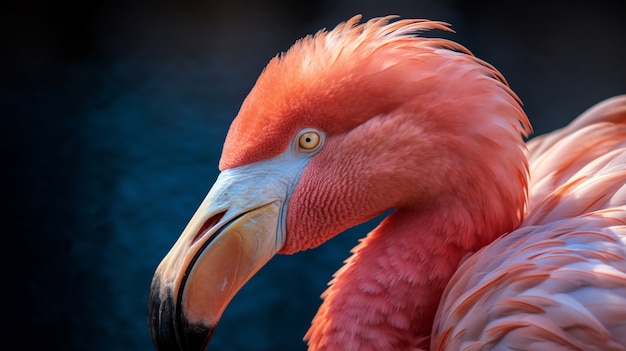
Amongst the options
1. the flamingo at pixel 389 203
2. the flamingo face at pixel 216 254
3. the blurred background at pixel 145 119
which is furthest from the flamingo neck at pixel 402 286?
the blurred background at pixel 145 119

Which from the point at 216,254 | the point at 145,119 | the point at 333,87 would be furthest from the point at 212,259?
the point at 145,119

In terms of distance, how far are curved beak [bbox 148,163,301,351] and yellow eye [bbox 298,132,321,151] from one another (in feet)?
0.34

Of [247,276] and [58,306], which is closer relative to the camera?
[247,276]

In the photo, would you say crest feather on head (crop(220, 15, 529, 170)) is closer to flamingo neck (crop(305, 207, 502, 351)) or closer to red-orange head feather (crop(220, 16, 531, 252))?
red-orange head feather (crop(220, 16, 531, 252))

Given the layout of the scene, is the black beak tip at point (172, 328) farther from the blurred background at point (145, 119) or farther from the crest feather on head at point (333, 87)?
the blurred background at point (145, 119)

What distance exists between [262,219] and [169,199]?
155cm

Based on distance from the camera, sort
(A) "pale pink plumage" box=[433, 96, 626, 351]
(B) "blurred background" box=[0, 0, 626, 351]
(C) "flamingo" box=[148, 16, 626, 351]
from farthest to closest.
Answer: (B) "blurred background" box=[0, 0, 626, 351] < (C) "flamingo" box=[148, 16, 626, 351] < (A) "pale pink plumage" box=[433, 96, 626, 351]

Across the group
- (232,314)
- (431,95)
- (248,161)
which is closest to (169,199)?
(232,314)

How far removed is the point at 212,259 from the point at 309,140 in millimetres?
324

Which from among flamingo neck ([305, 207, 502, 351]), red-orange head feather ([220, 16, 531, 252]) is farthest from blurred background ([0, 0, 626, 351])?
red-orange head feather ([220, 16, 531, 252])

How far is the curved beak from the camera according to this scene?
4.03 feet

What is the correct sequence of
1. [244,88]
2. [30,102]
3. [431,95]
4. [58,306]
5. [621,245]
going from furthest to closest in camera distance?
[244,88]
[30,102]
[58,306]
[431,95]
[621,245]

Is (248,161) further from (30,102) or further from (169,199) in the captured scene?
(30,102)

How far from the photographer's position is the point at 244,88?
9.57 feet
